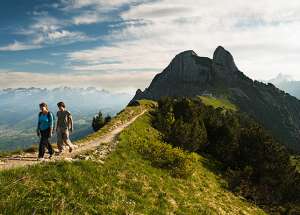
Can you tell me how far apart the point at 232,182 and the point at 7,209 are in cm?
2959

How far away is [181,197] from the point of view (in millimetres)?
21500

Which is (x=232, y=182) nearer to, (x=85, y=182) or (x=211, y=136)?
(x=85, y=182)

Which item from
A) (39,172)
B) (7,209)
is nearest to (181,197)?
(39,172)

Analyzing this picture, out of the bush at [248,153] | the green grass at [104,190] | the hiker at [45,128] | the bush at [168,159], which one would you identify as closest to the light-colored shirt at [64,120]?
the hiker at [45,128]

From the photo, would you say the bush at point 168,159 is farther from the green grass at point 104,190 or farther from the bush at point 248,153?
the bush at point 248,153

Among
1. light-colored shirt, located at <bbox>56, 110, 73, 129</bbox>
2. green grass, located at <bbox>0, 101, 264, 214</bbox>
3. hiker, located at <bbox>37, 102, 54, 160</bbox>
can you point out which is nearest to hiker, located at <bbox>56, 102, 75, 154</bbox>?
light-colored shirt, located at <bbox>56, 110, 73, 129</bbox>

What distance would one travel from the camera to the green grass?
13.6 metres

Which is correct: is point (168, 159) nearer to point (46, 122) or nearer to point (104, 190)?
point (46, 122)

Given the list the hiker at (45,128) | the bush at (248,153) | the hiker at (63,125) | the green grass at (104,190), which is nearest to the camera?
the green grass at (104,190)

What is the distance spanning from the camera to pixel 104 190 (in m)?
17.0

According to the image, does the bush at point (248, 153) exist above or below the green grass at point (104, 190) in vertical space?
below

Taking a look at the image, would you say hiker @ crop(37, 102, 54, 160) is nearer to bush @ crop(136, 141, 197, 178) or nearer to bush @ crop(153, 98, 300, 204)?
bush @ crop(136, 141, 197, 178)

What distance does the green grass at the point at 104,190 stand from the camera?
1365 centimetres

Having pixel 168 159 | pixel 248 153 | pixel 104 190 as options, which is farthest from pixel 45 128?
pixel 248 153
